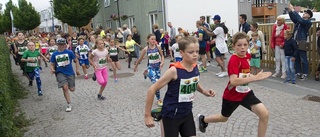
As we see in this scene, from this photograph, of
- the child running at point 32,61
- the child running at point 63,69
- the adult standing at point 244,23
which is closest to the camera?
the child running at point 63,69

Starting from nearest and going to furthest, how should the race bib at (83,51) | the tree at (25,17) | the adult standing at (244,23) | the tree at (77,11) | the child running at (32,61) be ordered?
the child running at (32,61) < the adult standing at (244,23) < the race bib at (83,51) < the tree at (77,11) < the tree at (25,17)

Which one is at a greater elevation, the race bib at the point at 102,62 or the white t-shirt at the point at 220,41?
the white t-shirt at the point at 220,41

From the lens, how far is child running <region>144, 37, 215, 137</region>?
134 inches

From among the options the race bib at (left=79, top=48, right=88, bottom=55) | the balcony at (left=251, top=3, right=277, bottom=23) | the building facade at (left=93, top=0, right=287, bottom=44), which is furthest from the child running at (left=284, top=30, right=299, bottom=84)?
the balcony at (left=251, top=3, right=277, bottom=23)

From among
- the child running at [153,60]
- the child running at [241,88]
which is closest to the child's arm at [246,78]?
the child running at [241,88]

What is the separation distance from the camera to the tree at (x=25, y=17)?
48906 mm

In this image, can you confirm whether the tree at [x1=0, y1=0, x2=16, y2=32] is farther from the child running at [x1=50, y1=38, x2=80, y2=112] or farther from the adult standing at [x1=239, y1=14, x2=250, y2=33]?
the child running at [x1=50, y1=38, x2=80, y2=112]

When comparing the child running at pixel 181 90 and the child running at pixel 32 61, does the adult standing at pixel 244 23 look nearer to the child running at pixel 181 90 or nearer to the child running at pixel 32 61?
the child running at pixel 32 61

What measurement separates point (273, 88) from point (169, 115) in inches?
216

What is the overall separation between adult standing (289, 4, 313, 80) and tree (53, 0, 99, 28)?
22.0 metres

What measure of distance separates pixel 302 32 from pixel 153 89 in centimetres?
689

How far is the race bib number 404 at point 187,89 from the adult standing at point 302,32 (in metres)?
6.10

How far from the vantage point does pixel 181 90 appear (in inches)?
136

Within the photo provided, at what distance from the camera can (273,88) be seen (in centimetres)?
809
